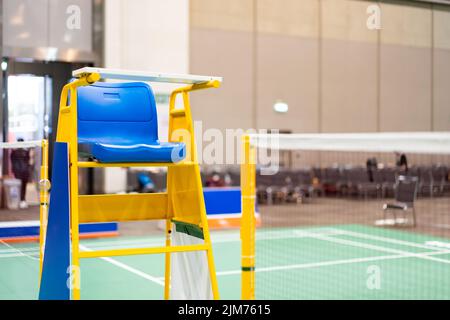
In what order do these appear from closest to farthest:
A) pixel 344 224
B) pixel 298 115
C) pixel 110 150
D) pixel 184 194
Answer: pixel 110 150 → pixel 184 194 → pixel 344 224 → pixel 298 115

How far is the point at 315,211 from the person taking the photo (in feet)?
54.6

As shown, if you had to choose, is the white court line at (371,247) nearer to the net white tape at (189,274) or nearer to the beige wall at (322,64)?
the net white tape at (189,274)

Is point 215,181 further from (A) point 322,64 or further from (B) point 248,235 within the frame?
(B) point 248,235

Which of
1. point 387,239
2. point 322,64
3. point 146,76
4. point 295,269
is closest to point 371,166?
point 322,64

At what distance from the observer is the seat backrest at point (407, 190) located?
12578 millimetres

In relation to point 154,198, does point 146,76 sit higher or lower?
higher

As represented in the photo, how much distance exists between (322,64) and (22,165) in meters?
11.9

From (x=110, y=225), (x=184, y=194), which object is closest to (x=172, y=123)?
(x=184, y=194)

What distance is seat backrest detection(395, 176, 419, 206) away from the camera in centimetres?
1258

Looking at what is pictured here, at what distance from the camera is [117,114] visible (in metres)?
4.48

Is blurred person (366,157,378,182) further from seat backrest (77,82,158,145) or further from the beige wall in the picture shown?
seat backrest (77,82,158,145)

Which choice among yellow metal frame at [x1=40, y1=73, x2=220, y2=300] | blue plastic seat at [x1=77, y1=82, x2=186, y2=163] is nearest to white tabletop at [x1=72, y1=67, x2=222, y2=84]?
yellow metal frame at [x1=40, y1=73, x2=220, y2=300]

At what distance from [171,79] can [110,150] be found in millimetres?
591
